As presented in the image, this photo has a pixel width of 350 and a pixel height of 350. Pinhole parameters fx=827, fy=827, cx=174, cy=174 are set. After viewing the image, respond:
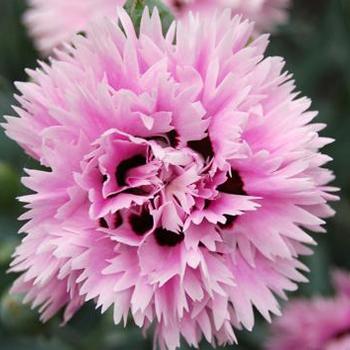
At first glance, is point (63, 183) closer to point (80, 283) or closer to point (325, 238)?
point (80, 283)

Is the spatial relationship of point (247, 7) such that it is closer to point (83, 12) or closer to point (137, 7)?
point (83, 12)

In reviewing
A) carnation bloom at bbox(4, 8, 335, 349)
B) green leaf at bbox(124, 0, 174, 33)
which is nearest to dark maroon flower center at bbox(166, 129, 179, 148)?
carnation bloom at bbox(4, 8, 335, 349)

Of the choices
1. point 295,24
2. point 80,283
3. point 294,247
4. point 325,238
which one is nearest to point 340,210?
point 325,238

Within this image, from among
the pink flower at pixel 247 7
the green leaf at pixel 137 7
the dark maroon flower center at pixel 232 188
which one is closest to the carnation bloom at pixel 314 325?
the pink flower at pixel 247 7

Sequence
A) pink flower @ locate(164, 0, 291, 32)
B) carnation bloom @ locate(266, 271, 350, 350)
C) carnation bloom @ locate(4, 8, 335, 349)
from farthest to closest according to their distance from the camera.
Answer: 1. carnation bloom @ locate(266, 271, 350, 350)
2. pink flower @ locate(164, 0, 291, 32)
3. carnation bloom @ locate(4, 8, 335, 349)

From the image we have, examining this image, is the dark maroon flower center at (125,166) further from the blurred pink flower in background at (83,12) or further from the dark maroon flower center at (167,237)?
the blurred pink flower in background at (83,12)

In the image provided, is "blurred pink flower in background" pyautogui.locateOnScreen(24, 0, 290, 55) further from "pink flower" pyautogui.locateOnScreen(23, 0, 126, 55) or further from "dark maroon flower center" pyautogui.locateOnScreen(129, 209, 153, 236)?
"dark maroon flower center" pyautogui.locateOnScreen(129, 209, 153, 236)
